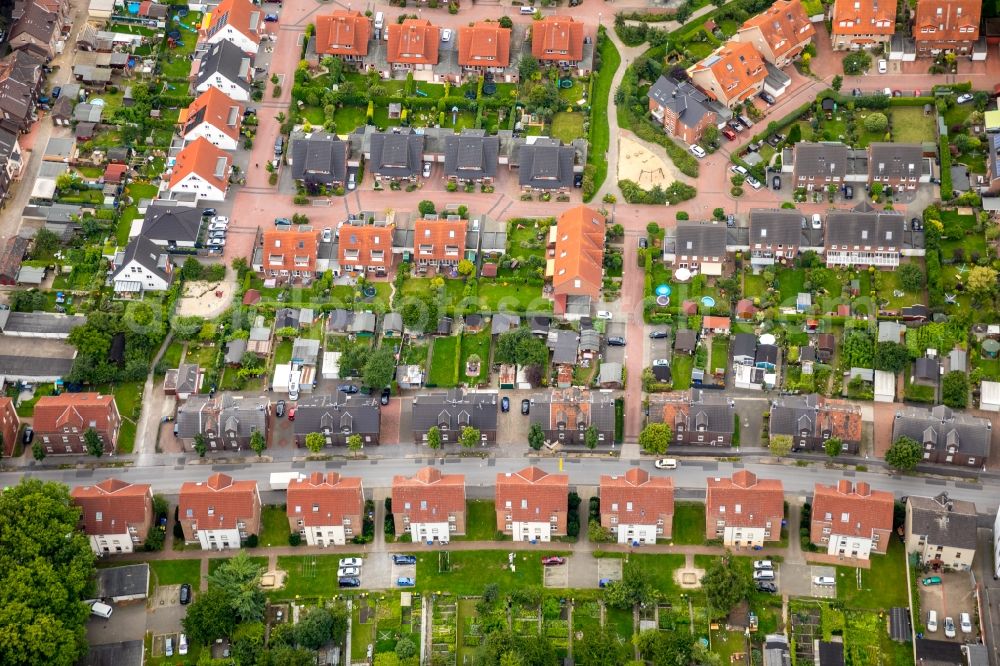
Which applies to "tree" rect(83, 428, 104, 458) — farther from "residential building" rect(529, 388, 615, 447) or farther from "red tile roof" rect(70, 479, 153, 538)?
"residential building" rect(529, 388, 615, 447)

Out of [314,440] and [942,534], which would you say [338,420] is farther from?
[942,534]

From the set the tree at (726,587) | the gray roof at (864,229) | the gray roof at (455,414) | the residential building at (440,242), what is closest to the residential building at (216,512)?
the gray roof at (455,414)

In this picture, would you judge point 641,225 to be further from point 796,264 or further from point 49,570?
point 49,570

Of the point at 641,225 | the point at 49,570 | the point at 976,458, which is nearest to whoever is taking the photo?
the point at 49,570

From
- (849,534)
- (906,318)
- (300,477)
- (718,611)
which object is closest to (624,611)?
(718,611)

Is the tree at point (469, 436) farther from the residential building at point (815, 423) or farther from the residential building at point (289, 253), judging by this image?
the residential building at point (815, 423)

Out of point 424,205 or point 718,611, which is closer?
point 718,611
